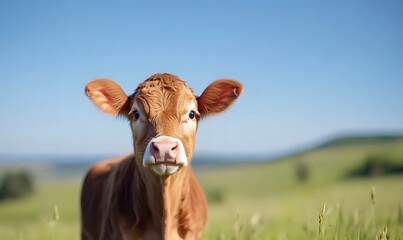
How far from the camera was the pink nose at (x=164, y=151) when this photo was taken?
14.3ft

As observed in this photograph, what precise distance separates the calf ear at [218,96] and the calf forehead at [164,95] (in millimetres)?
283

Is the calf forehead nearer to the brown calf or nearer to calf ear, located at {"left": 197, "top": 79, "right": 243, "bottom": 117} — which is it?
the brown calf

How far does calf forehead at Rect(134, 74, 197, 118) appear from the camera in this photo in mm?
4992

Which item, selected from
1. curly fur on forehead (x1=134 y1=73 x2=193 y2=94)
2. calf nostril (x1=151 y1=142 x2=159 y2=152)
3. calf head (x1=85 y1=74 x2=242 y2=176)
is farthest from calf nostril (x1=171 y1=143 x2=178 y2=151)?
curly fur on forehead (x1=134 y1=73 x2=193 y2=94)

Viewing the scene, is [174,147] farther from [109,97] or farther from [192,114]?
[109,97]

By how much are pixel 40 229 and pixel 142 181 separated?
18.6 ft

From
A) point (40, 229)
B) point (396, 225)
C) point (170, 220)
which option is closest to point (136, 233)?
point (170, 220)

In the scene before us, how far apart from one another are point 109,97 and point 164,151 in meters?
1.52

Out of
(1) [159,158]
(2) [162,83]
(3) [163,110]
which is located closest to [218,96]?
(2) [162,83]

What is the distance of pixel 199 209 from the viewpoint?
5754 millimetres

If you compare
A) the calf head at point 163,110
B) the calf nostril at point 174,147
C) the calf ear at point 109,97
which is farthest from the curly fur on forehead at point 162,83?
the calf nostril at point 174,147

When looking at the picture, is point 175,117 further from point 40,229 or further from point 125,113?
point 40,229

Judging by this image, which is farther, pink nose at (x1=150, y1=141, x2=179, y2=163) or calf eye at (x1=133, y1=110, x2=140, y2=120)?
calf eye at (x1=133, y1=110, x2=140, y2=120)

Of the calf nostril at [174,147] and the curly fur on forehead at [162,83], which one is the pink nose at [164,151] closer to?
the calf nostril at [174,147]
